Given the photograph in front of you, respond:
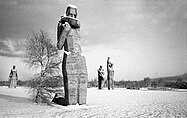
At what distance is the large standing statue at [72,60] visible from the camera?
962 cm

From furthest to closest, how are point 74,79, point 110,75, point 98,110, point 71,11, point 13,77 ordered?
point 13,77, point 110,75, point 71,11, point 74,79, point 98,110

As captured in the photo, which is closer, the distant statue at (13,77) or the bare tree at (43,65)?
the bare tree at (43,65)

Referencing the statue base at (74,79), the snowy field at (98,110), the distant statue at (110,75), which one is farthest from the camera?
the distant statue at (110,75)

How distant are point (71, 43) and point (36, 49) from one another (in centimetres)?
307

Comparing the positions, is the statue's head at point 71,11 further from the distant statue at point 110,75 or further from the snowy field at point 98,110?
the distant statue at point 110,75

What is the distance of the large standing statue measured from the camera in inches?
379

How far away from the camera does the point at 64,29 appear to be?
10070 millimetres

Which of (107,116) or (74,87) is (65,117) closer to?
(107,116)

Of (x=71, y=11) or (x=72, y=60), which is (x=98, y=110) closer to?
(x=72, y=60)

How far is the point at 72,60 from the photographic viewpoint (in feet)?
32.3

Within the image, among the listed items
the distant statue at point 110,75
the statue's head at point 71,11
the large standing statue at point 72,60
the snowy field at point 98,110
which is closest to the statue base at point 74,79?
the large standing statue at point 72,60

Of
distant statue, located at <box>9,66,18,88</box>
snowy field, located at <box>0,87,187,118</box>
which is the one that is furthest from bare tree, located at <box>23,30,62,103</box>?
distant statue, located at <box>9,66,18,88</box>

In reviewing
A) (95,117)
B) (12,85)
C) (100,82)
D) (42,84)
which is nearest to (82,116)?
(95,117)

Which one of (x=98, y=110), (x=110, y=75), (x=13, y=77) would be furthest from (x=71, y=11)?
(x=13, y=77)
